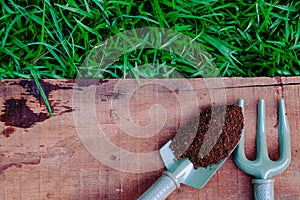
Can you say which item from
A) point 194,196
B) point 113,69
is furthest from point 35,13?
point 194,196

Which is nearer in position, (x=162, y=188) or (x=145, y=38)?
(x=162, y=188)

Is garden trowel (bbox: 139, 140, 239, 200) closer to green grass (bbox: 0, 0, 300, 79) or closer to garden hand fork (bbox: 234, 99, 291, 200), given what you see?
garden hand fork (bbox: 234, 99, 291, 200)

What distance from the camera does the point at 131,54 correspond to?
4.44ft

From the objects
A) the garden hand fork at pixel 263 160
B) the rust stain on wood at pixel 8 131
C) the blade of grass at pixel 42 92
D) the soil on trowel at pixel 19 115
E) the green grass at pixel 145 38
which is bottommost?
the garden hand fork at pixel 263 160

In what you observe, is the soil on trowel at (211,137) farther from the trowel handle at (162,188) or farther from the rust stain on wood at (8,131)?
the rust stain on wood at (8,131)

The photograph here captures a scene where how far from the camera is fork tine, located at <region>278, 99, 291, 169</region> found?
1.30 metres

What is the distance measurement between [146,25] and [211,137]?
0.38 meters

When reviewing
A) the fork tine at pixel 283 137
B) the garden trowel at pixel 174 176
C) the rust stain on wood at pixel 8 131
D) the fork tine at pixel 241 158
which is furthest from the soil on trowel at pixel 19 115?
the fork tine at pixel 283 137

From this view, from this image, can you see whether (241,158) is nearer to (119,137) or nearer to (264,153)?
(264,153)

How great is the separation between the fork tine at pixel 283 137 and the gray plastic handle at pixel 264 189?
7 cm

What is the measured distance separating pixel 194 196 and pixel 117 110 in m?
0.32

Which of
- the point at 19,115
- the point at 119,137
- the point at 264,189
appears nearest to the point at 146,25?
the point at 119,137

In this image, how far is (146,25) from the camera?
4.49 feet

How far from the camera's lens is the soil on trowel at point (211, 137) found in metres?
1.26
